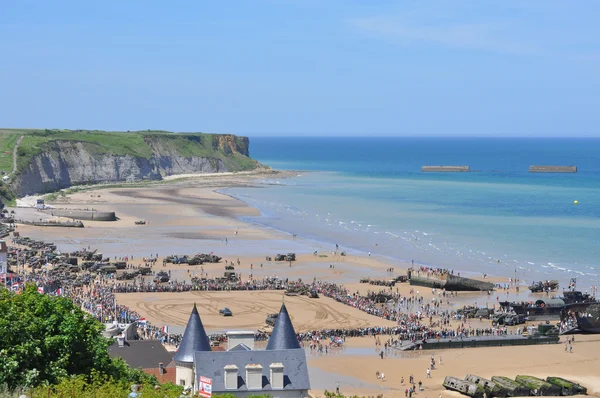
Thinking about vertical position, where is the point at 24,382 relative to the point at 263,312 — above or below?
above

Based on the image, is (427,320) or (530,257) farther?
(530,257)

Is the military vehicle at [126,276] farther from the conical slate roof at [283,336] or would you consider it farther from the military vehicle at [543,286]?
the conical slate roof at [283,336]

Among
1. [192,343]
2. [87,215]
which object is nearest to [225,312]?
[192,343]

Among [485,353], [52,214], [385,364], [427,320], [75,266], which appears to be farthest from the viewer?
[52,214]

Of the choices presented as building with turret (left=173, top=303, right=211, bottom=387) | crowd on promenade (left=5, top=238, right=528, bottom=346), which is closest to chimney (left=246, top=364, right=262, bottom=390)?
building with turret (left=173, top=303, right=211, bottom=387)

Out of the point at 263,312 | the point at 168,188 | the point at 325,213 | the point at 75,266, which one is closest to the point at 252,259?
the point at 75,266

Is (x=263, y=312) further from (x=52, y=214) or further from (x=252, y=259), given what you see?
(x=52, y=214)

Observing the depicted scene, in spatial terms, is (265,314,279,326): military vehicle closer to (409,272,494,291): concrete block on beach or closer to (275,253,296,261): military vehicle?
(409,272,494,291): concrete block on beach
